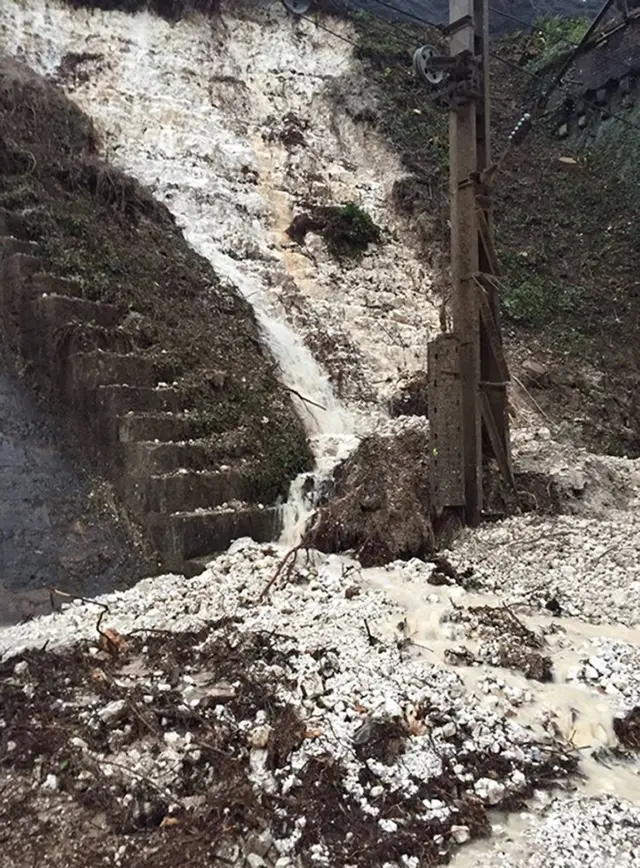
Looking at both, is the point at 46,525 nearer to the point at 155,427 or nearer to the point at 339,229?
the point at 155,427

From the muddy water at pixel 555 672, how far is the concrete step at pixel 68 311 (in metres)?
4.01

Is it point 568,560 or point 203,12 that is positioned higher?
point 203,12

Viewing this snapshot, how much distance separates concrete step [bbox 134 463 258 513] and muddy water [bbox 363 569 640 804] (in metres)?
1.73

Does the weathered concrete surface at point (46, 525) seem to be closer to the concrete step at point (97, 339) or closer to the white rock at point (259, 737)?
the concrete step at point (97, 339)

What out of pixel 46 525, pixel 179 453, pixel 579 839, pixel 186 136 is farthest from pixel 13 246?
pixel 579 839

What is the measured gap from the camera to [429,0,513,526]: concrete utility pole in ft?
22.2

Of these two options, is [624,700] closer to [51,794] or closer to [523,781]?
[523,781]

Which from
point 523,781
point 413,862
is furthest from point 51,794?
point 523,781

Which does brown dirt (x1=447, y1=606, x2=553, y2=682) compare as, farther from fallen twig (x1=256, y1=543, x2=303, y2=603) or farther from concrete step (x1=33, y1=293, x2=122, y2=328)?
concrete step (x1=33, y1=293, x2=122, y2=328)

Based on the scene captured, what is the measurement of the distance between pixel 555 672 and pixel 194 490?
11.4 ft

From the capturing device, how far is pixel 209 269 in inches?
394

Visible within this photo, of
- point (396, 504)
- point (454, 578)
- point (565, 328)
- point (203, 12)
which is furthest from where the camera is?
point (203, 12)

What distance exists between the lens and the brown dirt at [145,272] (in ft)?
24.2

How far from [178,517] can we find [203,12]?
13.9 metres
